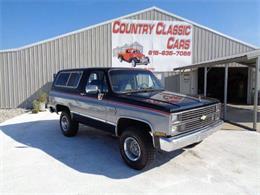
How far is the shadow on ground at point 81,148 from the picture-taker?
4273 mm

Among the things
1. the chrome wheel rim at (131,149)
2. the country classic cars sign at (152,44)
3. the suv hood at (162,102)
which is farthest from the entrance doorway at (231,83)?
the chrome wheel rim at (131,149)

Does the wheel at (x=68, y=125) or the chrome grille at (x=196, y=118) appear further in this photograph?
the wheel at (x=68, y=125)

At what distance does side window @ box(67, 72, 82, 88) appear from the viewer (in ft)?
19.7

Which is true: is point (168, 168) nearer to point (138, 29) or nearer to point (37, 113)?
point (37, 113)

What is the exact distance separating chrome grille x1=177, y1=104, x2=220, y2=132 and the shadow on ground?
1.08m

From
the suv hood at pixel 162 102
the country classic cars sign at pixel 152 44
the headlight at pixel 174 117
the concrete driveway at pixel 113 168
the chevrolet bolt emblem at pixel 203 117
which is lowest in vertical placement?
the concrete driveway at pixel 113 168

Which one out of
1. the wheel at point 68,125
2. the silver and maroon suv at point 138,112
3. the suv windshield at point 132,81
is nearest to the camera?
the silver and maroon suv at point 138,112

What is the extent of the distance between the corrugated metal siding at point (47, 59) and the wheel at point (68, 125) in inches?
292

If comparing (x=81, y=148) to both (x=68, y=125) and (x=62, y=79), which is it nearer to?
(x=68, y=125)

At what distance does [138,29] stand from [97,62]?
3503mm

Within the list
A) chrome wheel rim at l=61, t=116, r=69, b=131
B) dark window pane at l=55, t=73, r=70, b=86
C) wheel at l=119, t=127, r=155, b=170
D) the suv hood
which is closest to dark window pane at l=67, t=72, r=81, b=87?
dark window pane at l=55, t=73, r=70, b=86

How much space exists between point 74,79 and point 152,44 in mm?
9139

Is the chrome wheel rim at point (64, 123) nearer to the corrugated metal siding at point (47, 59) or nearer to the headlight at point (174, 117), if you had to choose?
the headlight at point (174, 117)

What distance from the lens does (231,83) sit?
18.1 meters
